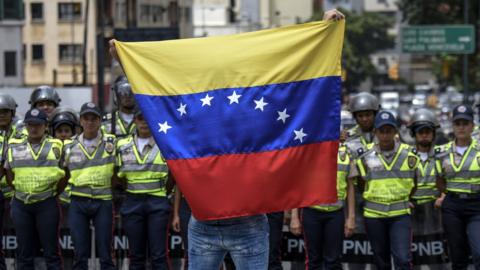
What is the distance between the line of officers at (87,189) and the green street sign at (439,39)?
33.3 m

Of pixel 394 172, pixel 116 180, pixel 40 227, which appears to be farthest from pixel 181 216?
pixel 394 172

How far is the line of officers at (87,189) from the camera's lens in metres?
11.4

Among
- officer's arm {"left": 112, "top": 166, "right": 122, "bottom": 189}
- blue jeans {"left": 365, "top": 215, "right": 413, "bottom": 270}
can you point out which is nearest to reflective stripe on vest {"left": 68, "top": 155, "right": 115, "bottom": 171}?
officer's arm {"left": 112, "top": 166, "right": 122, "bottom": 189}

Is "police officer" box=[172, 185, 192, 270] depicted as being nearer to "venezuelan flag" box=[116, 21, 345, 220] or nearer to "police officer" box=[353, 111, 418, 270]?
"police officer" box=[353, 111, 418, 270]

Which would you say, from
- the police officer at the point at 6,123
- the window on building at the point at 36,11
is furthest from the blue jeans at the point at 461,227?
the window on building at the point at 36,11

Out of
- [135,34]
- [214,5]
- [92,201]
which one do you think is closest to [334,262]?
[92,201]

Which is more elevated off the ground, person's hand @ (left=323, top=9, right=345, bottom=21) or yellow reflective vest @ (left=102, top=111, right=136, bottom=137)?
person's hand @ (left=323, top=9, right=345, bottom=21)

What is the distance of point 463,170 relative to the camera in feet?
37.6

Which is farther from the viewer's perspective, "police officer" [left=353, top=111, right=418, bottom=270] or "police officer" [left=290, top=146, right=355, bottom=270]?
"police officer" [left=290, top=146, right=355, bottom=270]

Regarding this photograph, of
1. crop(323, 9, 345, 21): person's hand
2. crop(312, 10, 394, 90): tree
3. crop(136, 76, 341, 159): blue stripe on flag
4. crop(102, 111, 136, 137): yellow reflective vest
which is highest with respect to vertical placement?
crop(323, 9, 345, 21): person's hand

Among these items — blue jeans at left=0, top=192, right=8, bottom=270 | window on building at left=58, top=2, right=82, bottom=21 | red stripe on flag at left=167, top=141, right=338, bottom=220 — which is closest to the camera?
red stripe on flag at left=167, top=141, right=338, bottom=220

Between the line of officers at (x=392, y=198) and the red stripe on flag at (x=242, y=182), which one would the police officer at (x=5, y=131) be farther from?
the red stripe on flag at (x=242, y=182)

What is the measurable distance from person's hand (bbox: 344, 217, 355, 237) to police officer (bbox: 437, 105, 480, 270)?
88 centimetres

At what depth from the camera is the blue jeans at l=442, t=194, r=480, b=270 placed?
37.4 ft
